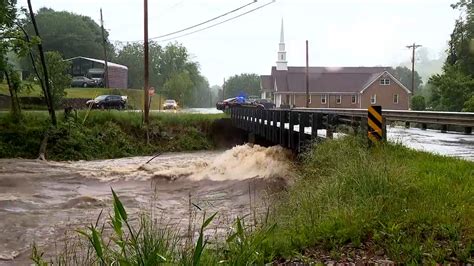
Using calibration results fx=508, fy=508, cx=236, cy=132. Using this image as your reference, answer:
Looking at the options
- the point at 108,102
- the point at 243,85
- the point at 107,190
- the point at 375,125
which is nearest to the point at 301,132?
the point at 375,125

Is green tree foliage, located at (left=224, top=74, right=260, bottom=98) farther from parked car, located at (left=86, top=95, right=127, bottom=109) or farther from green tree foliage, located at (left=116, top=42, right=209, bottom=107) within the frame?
parked car, located at (left=86, top=95, right=127, bottom=109)

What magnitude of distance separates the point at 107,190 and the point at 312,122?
26.1 feet

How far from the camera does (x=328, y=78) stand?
81188 mm

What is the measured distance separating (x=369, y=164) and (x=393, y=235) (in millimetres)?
2872

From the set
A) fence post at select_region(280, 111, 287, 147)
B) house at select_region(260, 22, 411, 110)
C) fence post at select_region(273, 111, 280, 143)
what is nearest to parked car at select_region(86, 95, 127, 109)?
fence post at select_region(273, 111, 280, 143)

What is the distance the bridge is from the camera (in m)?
14.7

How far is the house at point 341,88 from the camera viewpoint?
252ft

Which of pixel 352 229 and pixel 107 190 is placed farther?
pixel 107 190

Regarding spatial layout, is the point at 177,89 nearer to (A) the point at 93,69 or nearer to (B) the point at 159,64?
(A) the point at 93,69

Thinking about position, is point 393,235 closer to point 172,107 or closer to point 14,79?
point 14,79

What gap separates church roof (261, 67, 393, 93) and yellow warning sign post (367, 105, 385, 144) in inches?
2644

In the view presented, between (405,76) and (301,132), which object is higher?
(405,76)

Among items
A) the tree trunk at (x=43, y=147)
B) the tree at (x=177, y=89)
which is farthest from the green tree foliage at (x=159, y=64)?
the tree trunk at (x=43, y=147)

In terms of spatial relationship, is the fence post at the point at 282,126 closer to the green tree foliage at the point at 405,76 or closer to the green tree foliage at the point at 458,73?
the green tree foliage at the point at 458,73
